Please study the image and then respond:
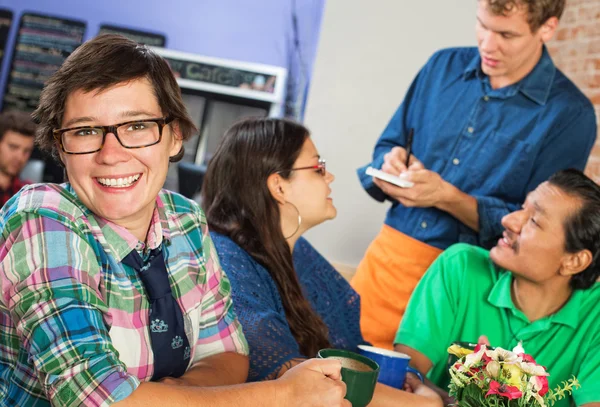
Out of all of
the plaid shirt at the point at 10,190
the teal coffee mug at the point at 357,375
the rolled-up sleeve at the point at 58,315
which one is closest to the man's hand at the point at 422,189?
the teal coffee mug at the point at 357,375

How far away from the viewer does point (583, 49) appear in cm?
358

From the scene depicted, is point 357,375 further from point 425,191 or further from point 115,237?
point 425,191

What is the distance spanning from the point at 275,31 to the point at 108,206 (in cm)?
447

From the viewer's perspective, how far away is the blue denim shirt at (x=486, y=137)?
2340 mm

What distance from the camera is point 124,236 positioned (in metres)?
1.20

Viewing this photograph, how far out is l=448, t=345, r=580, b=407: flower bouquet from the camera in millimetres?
1237

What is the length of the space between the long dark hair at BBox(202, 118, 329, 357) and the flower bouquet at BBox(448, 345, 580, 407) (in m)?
0.54

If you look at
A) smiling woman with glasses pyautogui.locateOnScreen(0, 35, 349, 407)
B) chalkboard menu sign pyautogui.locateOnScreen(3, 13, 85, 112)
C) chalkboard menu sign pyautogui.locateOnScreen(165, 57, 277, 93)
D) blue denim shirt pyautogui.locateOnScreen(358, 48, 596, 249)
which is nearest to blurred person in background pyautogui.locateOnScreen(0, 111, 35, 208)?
chalkboard menu sign pyautogui.locateOnScreen(165, 57, 277, 93)

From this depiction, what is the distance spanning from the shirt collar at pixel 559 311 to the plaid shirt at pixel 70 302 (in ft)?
3.33

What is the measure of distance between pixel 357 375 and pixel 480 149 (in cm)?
139

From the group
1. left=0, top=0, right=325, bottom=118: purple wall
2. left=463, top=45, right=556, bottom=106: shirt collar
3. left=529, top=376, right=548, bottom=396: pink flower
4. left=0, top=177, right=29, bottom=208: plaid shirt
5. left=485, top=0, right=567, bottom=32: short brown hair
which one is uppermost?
left=485, top=0, right=567, bottom=32: short brown hair

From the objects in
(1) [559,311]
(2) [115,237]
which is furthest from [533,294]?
(2) [115,237]

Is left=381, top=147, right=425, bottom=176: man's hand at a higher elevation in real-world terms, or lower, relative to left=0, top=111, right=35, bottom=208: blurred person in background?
higher

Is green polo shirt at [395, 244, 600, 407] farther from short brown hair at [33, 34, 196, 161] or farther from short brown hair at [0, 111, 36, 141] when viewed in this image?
short brown hair at [0, 111, 36, 141]
